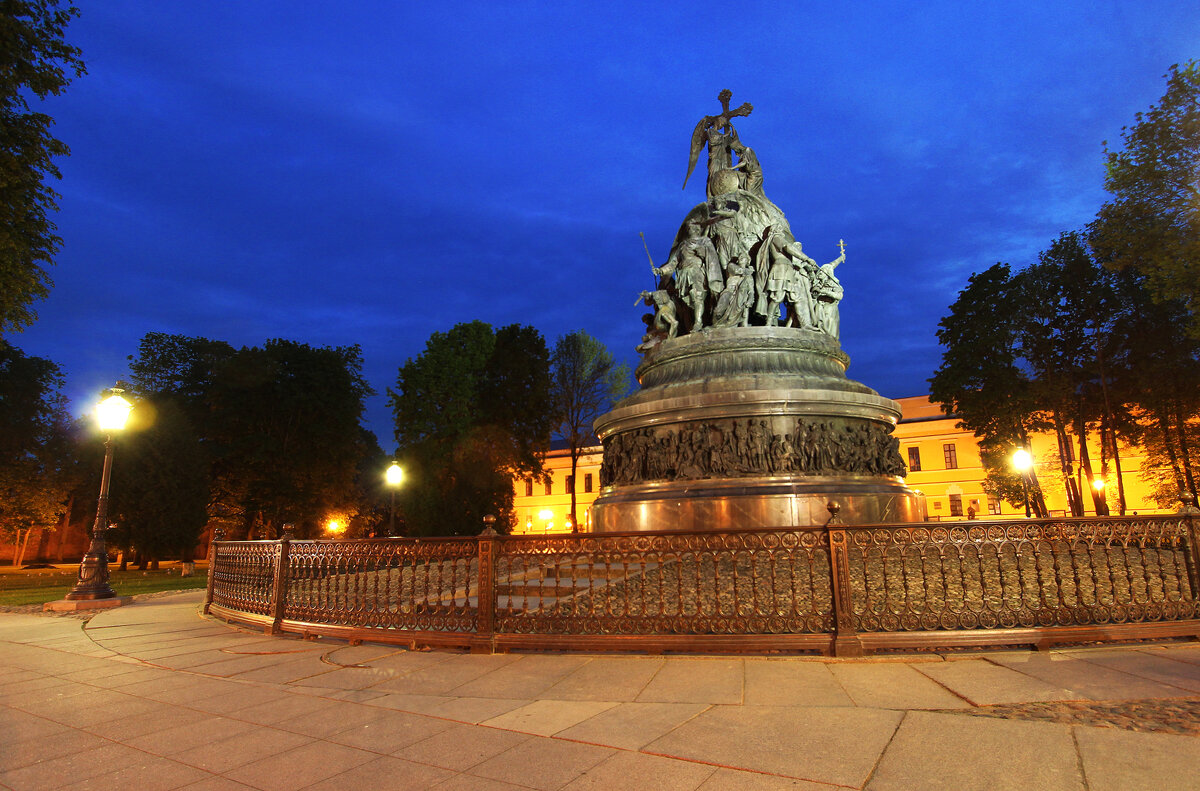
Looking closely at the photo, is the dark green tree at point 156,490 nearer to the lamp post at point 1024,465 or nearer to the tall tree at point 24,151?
the tall tree at point 24,151

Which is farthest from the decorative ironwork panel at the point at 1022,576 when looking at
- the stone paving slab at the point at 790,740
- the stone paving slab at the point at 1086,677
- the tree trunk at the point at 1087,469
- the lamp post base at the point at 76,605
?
the tree trunk at the point at 1087,469

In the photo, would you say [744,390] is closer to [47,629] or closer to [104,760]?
[104,760]

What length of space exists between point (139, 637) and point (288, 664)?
371 centimetres

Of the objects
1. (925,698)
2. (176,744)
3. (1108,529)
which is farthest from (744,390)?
(176,744)

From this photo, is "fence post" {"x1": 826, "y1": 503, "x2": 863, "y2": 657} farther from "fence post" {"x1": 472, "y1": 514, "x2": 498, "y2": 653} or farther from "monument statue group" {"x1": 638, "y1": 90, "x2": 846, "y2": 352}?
"monument statue group" {"x1": 638, "y1": 90, "x2": 846, "y2": 352}

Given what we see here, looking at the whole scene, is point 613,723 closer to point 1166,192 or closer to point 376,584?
point 376,584

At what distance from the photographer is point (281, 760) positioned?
152 inches

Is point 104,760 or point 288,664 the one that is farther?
point 288,664

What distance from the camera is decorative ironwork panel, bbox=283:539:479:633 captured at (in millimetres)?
7211

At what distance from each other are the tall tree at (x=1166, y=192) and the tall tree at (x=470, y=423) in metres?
29.4

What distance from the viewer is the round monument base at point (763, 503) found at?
1245cm

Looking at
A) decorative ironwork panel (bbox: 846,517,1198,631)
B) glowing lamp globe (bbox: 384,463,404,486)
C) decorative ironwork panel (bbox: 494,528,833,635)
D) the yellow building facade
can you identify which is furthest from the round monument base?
the yellow building facade

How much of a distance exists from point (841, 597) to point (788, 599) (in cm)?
152

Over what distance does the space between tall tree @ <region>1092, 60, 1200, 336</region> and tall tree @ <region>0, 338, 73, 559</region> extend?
148 feet
